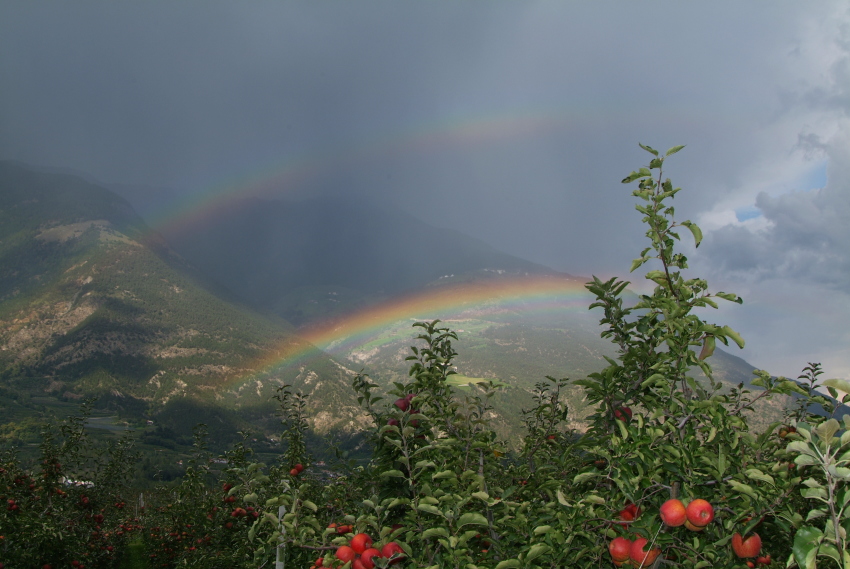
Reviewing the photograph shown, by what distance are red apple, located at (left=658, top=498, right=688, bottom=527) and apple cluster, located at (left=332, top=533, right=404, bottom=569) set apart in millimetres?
1515

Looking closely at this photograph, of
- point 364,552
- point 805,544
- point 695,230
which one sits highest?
point 695,230

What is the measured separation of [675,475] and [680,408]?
421mm

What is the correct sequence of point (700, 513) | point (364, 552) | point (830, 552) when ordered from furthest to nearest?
point (364, 552) → point (700, 513) → point (830, 552)

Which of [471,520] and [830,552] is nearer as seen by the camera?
[830,552]

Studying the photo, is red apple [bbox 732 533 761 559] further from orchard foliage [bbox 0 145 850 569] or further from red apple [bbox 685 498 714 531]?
red apple [bbox 685 498 714 531]

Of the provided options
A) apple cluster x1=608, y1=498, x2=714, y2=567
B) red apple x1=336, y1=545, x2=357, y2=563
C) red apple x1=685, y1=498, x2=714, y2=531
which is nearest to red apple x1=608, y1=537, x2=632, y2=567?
apple cluster x1=608, y1=498, x2=714, y2=567

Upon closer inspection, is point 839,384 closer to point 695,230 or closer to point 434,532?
point 695,230

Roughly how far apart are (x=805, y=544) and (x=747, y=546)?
2.80 ft

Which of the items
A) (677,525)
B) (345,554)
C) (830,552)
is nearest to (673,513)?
(677,525)

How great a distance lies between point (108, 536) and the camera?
14.5m

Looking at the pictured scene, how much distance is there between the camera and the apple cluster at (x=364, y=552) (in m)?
2.70

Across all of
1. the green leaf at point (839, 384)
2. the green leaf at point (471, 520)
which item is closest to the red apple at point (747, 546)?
the green leaf at point (839, 384)

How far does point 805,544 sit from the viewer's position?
5.90 feet

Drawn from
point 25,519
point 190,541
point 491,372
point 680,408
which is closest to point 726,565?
point 680,408
